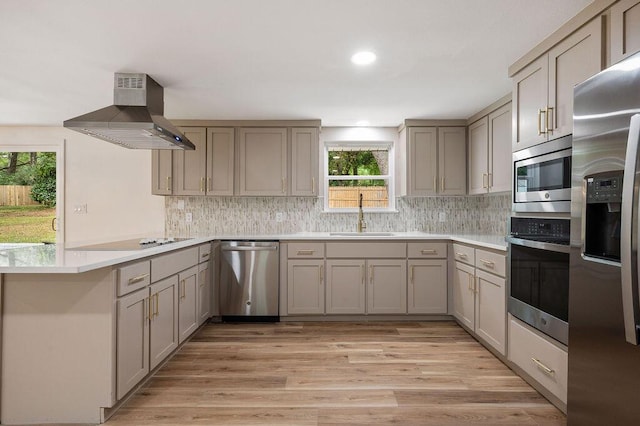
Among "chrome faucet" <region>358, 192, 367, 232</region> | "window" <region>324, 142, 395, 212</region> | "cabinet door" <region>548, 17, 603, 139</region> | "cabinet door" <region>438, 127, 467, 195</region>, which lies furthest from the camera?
"window" <region>324, 142, 395, 212</region>

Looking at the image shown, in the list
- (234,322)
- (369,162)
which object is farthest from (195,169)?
(369,162)

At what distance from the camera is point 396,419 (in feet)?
6.72

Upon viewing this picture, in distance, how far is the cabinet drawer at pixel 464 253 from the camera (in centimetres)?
336

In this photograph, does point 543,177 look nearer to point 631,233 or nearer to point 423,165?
point 631,233

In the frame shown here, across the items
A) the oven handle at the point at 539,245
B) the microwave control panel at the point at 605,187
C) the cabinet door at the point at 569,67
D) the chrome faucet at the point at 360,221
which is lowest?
the oven handle at the point at 539,245

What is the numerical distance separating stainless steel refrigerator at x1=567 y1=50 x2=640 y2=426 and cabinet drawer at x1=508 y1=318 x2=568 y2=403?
0.27 m

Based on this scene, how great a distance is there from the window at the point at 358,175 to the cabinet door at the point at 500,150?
51.5 inches

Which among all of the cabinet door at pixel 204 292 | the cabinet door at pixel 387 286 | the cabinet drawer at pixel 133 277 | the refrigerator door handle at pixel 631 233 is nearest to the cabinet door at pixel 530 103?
the refrigerator door handle at pixel 631 233

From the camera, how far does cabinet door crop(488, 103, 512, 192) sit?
341cm

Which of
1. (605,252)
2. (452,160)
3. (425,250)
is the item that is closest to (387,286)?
(425,250)

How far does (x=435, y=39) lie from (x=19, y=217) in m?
5.42

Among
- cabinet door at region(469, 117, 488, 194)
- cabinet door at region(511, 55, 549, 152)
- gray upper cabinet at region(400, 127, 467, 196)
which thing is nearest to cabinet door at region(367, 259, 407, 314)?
gray upper cabinet at region(400, 127, 467, 196)

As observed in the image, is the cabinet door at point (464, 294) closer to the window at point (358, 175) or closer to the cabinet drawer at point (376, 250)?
the cabinet drawer at point (376, 250)

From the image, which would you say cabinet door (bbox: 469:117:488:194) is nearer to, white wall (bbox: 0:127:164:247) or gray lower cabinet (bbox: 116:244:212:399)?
Answer: gray lower cabinet (bbox: 116:244:212:399)
